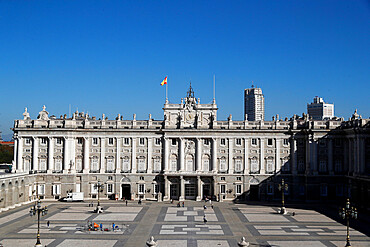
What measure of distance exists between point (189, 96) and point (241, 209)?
2545 cm

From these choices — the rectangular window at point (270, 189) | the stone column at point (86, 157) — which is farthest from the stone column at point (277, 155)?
the stone column at point (86, 157)

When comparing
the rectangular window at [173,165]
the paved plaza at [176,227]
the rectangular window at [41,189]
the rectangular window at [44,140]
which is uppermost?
the rectangular window at [44,140]

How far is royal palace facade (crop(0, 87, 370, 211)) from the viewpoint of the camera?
287ft

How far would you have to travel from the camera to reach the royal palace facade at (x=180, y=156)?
8738 cm

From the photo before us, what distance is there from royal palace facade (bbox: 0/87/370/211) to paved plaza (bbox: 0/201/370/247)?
779 centimetres

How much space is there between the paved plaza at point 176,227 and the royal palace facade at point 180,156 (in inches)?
307

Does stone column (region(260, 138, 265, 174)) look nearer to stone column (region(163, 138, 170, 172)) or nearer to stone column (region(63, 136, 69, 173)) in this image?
stone column (region(163, 138, 170, 172))

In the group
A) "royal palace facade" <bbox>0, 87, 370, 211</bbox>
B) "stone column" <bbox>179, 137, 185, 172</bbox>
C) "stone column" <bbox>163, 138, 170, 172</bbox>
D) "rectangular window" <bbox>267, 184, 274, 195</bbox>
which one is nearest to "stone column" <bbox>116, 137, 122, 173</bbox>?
"royal palace facade" <bbox>0, 87, 370, 211</bbox>

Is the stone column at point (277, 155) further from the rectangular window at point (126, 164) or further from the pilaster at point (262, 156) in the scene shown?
the rectangular window at point (126, 164)

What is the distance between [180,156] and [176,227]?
27.2m

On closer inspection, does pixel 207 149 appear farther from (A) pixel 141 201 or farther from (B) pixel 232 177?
(A) pixel 141 201

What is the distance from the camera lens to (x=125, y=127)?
90188 millimetres

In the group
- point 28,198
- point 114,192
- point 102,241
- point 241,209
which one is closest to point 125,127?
point 114,192

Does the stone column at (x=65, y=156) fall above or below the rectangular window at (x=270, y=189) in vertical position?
above
